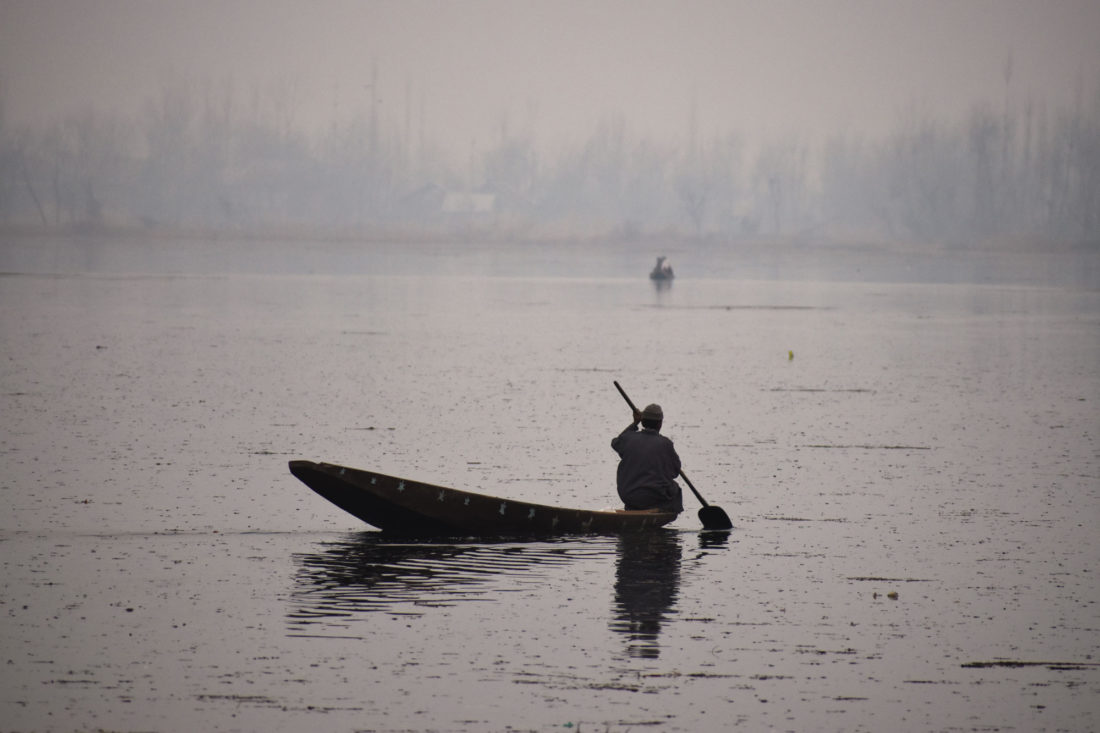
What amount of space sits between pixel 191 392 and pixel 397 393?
15.8ft

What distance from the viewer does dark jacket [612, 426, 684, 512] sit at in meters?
17.3

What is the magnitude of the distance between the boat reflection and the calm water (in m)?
0.05

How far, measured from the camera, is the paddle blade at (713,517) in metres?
19.0

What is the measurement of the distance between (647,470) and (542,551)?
5.43ft

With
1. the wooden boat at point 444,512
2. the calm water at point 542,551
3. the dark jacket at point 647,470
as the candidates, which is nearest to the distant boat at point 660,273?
the calm water at point 542,551

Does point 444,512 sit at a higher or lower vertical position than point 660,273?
lower

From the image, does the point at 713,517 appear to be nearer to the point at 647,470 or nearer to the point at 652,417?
the point at 647,470

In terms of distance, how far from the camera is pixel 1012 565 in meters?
17.4

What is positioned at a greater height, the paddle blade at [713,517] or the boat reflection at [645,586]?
the paddle blade at [713,517]

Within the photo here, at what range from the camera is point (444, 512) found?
1703 centimetres

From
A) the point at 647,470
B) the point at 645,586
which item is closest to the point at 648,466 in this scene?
the point at 647,470

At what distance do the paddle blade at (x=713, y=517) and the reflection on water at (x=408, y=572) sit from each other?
197 centimetres

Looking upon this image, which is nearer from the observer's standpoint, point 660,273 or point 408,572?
point 408,572

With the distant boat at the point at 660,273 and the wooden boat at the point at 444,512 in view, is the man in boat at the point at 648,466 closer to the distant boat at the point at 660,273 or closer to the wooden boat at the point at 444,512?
the wooden boat at the point at 444,512
